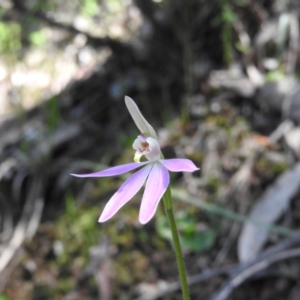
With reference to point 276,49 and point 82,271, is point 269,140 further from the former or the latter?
point 82,271

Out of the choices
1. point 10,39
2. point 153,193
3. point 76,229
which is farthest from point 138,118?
point 10,39

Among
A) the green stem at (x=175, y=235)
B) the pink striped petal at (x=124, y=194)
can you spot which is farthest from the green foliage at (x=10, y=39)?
the green stem at (x=175, y=235)

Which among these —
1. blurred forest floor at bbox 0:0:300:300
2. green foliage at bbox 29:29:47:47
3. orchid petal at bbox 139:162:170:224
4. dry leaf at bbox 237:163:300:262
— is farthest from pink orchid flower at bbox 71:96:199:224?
green foliage at bbox 29:29:47:47

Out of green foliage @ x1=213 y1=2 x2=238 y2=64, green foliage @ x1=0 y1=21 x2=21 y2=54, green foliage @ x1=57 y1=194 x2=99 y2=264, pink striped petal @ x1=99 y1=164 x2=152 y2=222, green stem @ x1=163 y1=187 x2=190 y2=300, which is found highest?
green foliage @ x1=0 y1=21 x2=21 y2=54

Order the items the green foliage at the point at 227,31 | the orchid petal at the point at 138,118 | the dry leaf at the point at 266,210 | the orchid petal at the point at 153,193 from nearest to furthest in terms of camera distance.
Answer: the orchid petal at the point at 153,193
the orchid petal at the point at 138,118
the dry leaf at the point at 266,210
the green foliage at the point at 227,31

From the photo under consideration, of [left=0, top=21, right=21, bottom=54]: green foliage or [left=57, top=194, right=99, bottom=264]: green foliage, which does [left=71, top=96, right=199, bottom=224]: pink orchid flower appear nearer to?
[left=57, top=194, right=99, bottom=264]: green foliage

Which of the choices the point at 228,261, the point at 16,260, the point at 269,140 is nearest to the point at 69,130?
the point at 16,260

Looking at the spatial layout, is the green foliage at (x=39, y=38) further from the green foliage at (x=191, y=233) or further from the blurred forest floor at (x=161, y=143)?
the green foliage at (x=191, y=233)
